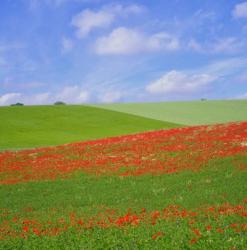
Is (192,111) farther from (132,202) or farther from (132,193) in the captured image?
(132,202)

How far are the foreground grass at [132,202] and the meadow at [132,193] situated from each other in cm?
3

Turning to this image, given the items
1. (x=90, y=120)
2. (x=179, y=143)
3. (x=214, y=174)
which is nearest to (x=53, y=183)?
(x=214, y=174)

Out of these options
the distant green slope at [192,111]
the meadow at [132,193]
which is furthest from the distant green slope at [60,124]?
the meadow at [132,193]

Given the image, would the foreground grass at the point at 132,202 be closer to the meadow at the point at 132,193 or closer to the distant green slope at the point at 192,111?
the meadow at the point at 132,193

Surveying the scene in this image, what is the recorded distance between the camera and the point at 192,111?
92.0 metres

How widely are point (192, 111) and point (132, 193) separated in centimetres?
7218

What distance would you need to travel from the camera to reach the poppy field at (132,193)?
13.6m

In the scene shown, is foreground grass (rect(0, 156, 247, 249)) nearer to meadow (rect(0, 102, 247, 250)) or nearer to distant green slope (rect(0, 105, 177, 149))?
meadow (rect(0, 102, 247, 250))

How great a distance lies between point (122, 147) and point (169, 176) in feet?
38.3

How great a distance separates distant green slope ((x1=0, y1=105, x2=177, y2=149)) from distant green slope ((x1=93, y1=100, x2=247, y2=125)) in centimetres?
511

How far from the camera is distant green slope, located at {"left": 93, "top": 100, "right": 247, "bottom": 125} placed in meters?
80.8

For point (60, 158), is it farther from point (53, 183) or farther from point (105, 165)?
point (53, 183)

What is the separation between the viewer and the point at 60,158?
115 feet

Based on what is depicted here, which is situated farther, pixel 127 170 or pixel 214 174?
pixel 127 170
